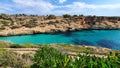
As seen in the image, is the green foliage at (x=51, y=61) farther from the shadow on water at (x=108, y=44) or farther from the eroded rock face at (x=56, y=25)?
the eroded rock face at (x=56, y=25)

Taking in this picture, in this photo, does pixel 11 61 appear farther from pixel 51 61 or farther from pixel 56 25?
pixel 56 25

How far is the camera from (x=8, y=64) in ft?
89.3

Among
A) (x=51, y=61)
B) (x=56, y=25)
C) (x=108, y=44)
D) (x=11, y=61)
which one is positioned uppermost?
(x=51, y=61)

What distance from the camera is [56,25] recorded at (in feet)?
302

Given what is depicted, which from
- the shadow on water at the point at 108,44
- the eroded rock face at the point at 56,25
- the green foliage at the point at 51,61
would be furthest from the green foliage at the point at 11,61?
the eroded rock face at the point at 56,25

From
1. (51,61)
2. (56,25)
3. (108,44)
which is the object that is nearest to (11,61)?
(51,61)

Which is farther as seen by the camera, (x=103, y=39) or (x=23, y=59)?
(x=103, y=39)

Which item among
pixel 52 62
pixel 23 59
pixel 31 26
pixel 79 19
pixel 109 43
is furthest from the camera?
pixel 79 19

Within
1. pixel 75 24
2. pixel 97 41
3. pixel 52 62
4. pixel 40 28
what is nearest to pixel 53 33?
Result: pixel 40 28

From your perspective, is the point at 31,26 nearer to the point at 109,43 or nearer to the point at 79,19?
the point at 79,19

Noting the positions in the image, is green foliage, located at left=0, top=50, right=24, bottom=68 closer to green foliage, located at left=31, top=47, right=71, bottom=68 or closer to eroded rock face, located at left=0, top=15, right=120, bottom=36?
green foliage, located at left=31, top=47, right=71, bottom=68

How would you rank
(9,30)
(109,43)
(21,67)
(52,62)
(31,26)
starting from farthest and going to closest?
(31,26), (9,30), (109,43), (21,67), (52,62)

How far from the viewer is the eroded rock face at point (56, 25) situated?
8525 centimetres

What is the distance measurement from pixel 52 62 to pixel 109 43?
47.0 metres
